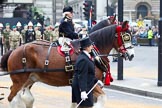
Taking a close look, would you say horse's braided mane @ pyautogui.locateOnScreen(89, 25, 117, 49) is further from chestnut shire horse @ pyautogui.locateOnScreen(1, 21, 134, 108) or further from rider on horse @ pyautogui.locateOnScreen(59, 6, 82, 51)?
rider on horse @ pyautogui.locateOnScreen(59, 6, 82, 51)

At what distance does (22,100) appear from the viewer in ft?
36.2

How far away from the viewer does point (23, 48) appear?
11.0 m

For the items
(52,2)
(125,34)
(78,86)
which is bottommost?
(78,86)

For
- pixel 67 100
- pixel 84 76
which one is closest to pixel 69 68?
pixel 84 76

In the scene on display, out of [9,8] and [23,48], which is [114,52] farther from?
[9,8]

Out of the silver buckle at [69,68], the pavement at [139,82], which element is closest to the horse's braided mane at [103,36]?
the silver buckle at [69,68]

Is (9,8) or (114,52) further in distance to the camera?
(9,8)

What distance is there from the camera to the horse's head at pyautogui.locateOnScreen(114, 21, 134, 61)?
1095 centimetres

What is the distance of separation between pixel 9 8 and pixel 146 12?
44389 mm

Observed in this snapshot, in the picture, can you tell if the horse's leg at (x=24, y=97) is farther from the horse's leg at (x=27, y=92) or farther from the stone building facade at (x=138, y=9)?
the stone building facade at (x=138, y=9)

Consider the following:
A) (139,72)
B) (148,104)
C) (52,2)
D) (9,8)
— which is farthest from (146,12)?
(148,104)

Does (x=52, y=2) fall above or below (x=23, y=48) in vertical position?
above

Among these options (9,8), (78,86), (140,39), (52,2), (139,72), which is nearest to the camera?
(78,86)

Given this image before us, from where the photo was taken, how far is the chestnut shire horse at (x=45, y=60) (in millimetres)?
10727
